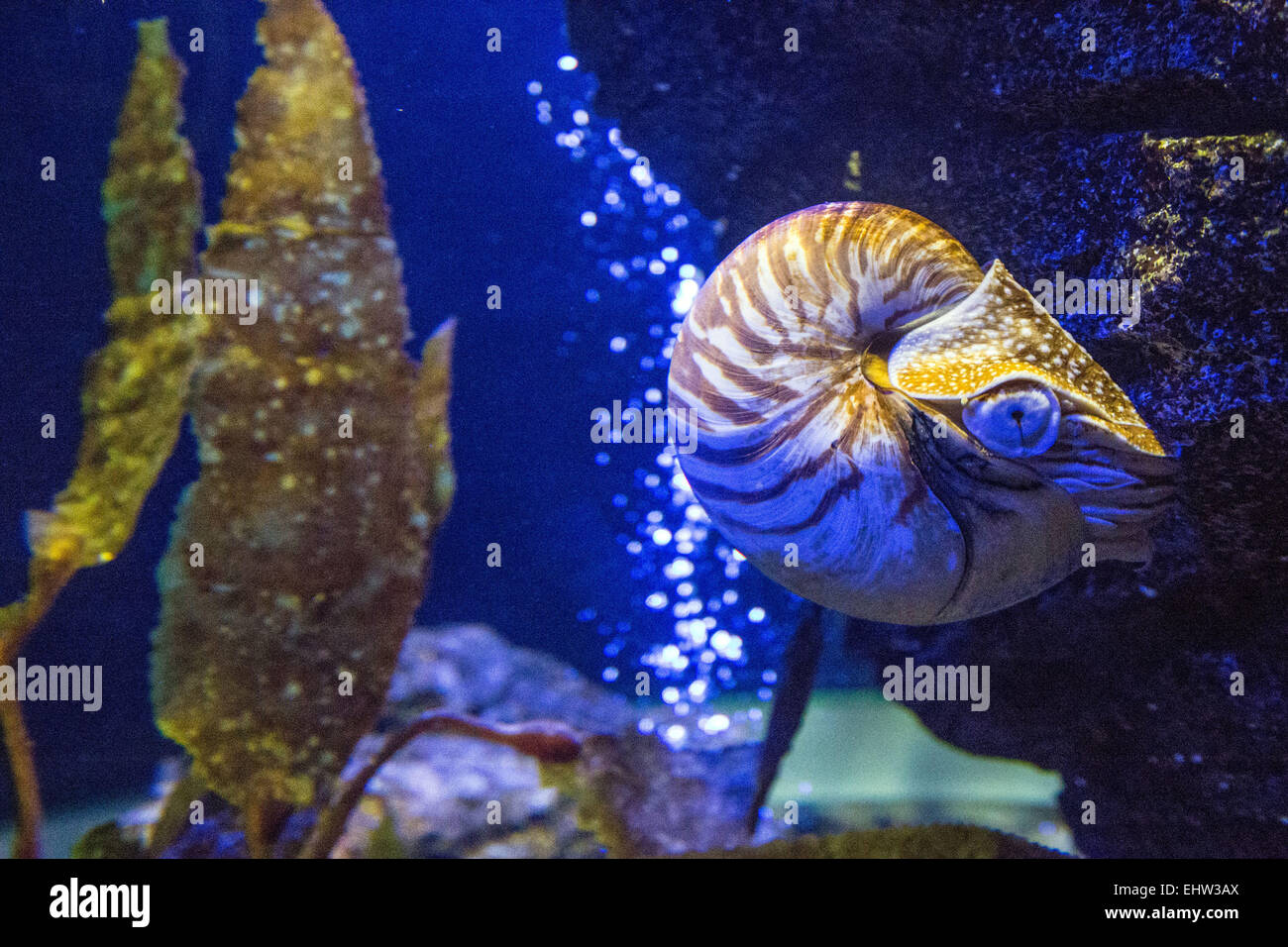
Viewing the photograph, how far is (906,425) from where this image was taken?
150 cm

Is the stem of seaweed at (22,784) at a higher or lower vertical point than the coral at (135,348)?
lower

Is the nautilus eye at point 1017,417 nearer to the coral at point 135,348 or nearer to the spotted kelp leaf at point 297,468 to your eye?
the spotted kelp leaf at point 297,468

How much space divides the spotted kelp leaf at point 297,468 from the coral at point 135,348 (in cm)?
16

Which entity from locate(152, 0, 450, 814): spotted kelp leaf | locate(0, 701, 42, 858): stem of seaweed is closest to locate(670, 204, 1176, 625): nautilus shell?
locate(152, 0, 450, 814): spotted kelp leaf

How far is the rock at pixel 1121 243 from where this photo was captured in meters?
1.63

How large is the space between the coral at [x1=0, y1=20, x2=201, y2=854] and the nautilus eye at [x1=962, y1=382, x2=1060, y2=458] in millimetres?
2209

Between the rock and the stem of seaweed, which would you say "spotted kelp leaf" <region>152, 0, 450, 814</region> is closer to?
the stem of seaweed

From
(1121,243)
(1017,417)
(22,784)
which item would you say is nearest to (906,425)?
(1017,417)

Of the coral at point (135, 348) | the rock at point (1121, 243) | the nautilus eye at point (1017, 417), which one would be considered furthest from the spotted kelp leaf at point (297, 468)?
the nautilus eye at point (1017, 417)

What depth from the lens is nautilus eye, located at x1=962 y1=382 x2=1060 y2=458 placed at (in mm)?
1402

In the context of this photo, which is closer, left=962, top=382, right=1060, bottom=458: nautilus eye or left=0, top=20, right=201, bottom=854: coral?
left=962, top=382, right=1060, bottom=458: nautilus eye

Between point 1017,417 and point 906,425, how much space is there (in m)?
0.22
